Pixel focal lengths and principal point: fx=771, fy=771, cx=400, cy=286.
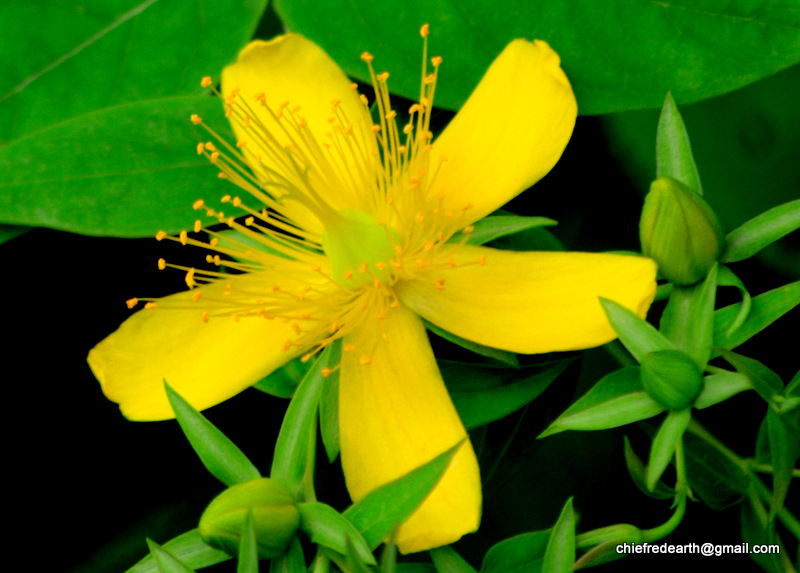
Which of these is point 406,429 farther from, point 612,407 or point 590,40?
point 590,40

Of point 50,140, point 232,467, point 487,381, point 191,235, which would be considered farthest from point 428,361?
point 50,140

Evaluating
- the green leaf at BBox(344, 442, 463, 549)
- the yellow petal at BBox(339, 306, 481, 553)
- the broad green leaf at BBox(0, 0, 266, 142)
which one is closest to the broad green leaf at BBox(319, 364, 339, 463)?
the yellow petal at BBox(339, 306, 481, 553)

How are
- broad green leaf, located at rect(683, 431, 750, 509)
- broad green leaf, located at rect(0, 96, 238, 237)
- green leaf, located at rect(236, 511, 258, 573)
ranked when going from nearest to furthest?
green leaf, located at rect(236, 511, 258, 573)
broad green leaf, located at rect(683, 431, 750, 509)
broad green leaf, located at rect(0, 96, 238, 237)

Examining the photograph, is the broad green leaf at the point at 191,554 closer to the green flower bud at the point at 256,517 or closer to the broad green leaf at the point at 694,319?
the green flower bud at the point at 256,517

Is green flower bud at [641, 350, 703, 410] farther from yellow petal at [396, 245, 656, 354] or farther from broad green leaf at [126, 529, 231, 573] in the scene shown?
broad green leaf at [126, 529, 231, 573]

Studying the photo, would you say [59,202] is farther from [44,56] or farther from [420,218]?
[420,218]
